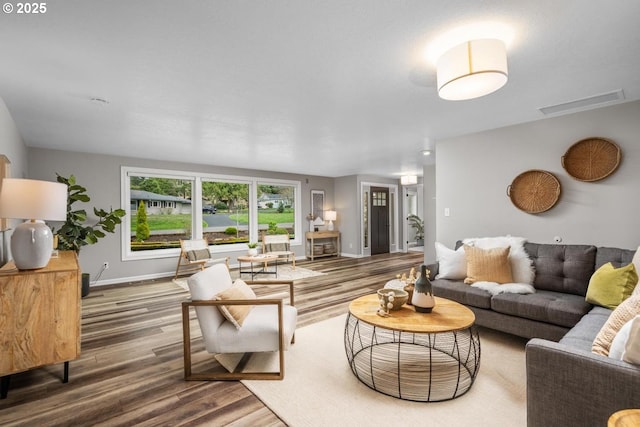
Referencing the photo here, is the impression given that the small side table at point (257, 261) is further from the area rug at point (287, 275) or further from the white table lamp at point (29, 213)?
the white table lamp at point (29, 213)

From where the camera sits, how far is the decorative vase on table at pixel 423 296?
2160 millimetres

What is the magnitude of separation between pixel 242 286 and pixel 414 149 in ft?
12.6

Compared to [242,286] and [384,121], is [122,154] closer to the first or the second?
[242,286]

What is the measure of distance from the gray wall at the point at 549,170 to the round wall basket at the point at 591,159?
0.22ft

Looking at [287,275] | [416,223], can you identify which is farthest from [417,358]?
[416,223]

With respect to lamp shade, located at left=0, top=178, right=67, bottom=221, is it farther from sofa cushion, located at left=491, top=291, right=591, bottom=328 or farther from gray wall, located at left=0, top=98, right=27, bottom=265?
sofa cushion, located at left=491, top=291, right=591, bottom=328

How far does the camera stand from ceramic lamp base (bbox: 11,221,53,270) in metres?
2.07

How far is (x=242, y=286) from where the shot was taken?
98.9 inches

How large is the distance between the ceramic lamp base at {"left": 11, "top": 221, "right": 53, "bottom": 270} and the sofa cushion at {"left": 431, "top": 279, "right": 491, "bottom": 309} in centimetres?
345

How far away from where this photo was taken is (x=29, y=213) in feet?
6.81

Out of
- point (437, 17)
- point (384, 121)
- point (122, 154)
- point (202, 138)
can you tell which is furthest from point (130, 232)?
point (437, 17)

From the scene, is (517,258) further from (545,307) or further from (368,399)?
(368,399)

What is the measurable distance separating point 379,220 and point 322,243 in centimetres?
190

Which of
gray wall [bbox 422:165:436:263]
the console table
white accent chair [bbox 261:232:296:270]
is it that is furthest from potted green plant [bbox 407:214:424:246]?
the console table
